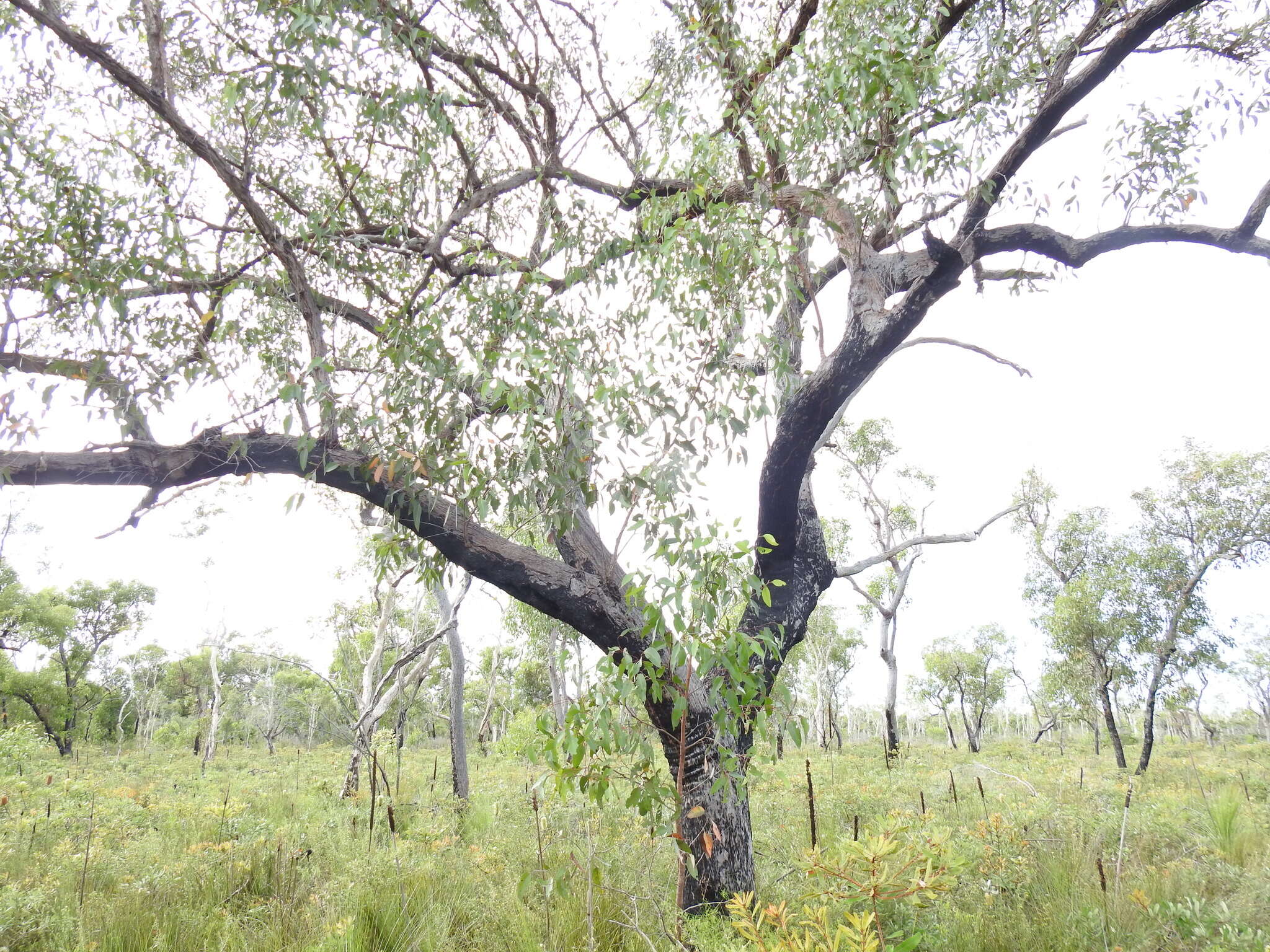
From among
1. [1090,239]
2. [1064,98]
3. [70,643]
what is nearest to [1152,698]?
[1090,239]

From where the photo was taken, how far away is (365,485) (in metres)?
3.84

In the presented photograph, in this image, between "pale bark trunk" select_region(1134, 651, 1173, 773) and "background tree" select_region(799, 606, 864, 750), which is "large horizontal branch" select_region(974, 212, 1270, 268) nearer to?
"pale bark trunk" select_region(1134, 651, 1173, 773)

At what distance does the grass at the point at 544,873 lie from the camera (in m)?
3.30

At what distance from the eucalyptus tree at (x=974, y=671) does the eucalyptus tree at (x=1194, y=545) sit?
14.5 m

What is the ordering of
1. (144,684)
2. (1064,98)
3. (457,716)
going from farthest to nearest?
(144,684) < (457,716) < (1064,98)

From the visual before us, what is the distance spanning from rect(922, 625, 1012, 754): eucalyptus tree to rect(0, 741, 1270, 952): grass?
22436 millimetres

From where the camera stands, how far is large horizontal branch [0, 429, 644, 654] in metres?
3.65

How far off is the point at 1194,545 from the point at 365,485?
18.6 m

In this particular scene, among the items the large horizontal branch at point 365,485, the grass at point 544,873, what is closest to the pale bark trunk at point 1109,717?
the grass at point 544,873

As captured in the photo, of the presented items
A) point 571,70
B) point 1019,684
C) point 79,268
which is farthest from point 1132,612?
point 1019,684

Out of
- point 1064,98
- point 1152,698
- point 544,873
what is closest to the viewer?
point 1064,98

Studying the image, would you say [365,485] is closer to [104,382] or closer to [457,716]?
[104,382]

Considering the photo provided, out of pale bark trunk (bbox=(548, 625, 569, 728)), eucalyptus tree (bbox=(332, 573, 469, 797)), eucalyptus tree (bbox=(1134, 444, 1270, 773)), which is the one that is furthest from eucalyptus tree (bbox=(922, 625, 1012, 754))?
eucalyptus tree (bbox=(332, 573, 469, 797))

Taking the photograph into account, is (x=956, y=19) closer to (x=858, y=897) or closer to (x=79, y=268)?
(x=858, y=897)
